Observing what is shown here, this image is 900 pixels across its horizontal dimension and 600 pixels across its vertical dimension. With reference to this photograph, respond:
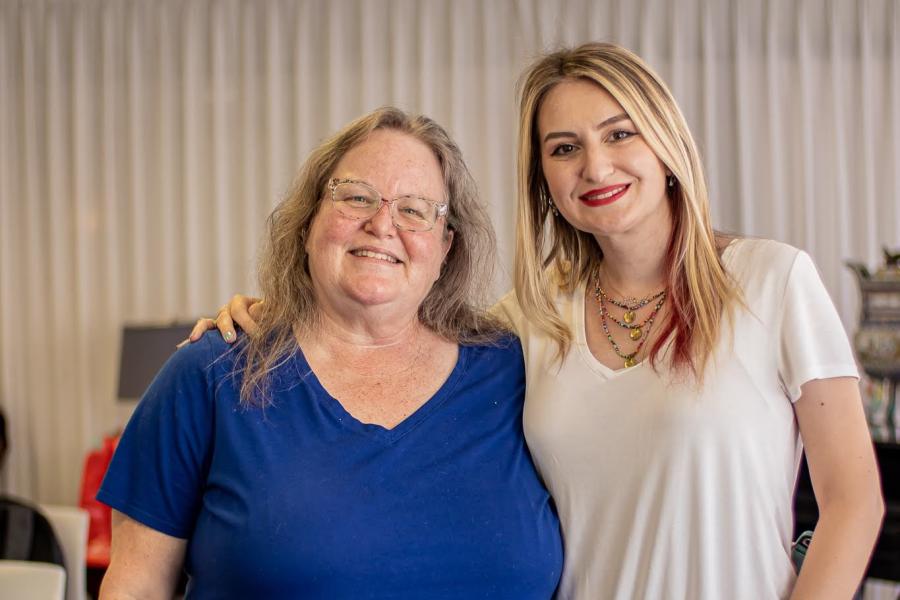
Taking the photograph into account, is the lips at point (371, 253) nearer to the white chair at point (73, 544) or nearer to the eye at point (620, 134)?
the eye at point (620, 134)

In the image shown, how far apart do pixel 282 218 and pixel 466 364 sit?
1.54ft

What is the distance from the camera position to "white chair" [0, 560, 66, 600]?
2900mm

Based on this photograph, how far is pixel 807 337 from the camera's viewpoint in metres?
1.64

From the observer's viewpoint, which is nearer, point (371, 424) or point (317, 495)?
point (317, 495)

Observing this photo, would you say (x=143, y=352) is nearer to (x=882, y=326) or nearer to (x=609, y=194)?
(x=882, y=326)

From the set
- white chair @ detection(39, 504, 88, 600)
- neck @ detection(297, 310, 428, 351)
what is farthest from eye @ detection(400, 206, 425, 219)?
white chair @ detection(39, 504, 88, 600)

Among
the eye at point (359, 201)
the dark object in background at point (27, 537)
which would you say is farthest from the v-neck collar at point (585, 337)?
the dark object in background at point (27, 537)

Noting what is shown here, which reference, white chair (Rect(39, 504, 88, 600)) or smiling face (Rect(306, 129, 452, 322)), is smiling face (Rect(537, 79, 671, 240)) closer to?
smiling face (Rect(306, 129, 452, 322))

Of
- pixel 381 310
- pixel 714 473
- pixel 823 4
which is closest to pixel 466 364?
pixel 381 310

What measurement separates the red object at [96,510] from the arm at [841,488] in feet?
11.5

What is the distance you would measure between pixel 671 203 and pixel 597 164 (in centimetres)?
20

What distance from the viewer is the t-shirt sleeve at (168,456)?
1.70 m

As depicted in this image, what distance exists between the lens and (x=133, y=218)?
522 centimetres

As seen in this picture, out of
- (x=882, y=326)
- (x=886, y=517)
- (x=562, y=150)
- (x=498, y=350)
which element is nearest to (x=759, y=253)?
(x=562, y=150)
